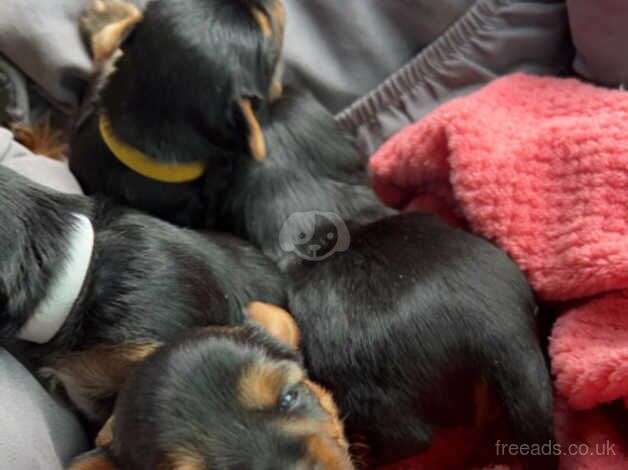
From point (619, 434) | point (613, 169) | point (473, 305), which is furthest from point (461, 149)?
point (619, 434)

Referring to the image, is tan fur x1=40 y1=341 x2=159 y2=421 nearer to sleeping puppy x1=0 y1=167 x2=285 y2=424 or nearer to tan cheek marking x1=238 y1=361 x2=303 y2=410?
sleeping puppy x1=0 y1=167 x2=285 y2=424

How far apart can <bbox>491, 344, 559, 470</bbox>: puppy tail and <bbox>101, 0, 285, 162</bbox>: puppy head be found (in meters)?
0.67

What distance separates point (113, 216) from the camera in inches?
62.3

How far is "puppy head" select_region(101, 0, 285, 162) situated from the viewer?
5.30ft

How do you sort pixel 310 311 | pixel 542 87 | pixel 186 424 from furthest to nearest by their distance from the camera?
pixel 542 87 → pixel 310 311 → pixel 186 424

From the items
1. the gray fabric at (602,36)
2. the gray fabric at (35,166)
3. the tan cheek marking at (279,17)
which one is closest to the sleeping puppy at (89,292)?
the gray fabric at (35,166)

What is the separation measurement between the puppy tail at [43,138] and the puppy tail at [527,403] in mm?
1231

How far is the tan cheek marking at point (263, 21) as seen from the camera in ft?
5.51

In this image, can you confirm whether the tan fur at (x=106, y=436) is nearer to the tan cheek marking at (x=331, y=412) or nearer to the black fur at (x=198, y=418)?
the black fur at (x=198, y=418)

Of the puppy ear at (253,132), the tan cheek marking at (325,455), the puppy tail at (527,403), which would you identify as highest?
the puppy ear at (253,132)

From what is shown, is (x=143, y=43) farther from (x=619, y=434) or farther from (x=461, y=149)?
(x=619, y=434)

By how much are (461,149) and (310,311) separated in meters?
0.51

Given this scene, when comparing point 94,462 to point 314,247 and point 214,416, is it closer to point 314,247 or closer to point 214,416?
point 214,416


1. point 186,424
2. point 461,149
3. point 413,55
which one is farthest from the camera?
point 413,55
